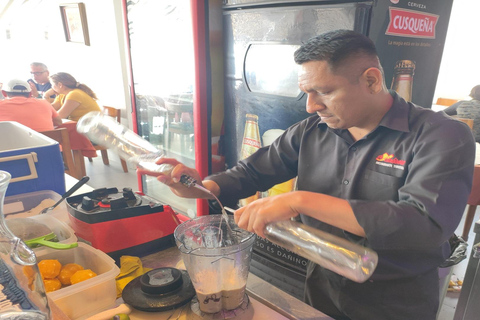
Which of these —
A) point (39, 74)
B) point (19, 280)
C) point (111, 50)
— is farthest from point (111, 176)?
point (19, 280)

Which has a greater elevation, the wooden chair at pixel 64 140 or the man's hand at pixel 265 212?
the man's hand at pixel 265 212

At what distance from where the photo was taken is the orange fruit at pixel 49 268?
86cm

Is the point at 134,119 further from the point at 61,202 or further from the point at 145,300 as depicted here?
the point at 145,300

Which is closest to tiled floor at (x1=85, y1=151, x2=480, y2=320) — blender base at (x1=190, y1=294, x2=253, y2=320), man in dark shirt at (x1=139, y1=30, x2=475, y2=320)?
man in dark shirt at (x1=139, y1=30, x2=475, y2=320)

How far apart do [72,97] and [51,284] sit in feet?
12.3

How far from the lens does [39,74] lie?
17.0ft

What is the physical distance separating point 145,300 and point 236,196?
0.53m

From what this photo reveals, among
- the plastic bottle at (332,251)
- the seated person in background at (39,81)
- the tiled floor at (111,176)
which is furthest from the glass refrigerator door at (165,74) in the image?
the seated person in background at (39,81)

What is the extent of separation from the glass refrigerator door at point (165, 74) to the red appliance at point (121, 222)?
1.44 m

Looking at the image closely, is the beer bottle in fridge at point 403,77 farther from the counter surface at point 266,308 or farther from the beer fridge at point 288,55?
the counter surface at point 266,308

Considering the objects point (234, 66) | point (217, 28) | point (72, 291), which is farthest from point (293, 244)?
point (217, 28)

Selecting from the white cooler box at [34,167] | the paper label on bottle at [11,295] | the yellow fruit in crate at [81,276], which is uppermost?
the paper label on bottle at [11,295]

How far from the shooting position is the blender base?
2.64 feet

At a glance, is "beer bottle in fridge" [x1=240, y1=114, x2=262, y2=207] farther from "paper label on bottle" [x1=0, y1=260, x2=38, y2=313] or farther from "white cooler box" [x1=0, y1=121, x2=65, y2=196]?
"paper label on bottle" [x1=0, y1=260, x2=38, y2=313]
